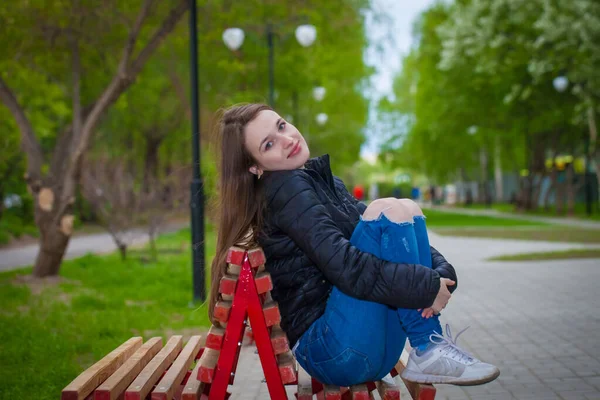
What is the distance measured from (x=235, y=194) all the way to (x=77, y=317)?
5.10 meters

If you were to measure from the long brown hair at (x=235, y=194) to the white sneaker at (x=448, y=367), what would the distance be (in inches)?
34.4

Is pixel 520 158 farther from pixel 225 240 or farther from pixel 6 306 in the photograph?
pixel 225 240

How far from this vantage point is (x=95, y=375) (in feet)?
9.74

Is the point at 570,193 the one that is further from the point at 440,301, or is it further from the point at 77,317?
the point at 440,301

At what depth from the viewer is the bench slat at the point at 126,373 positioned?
9.21 feet

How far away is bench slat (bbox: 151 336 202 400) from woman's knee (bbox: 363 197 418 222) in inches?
43.7

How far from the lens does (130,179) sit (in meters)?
16.0

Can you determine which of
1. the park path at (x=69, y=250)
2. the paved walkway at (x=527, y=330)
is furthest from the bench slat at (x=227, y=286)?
the park path at (x=69, y=250)

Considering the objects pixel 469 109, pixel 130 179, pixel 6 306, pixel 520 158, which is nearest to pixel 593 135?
pixel 469 109

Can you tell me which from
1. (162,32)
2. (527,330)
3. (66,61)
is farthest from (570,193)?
(527,330)

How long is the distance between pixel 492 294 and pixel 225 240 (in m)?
6.67

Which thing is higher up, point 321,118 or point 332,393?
point 321,118

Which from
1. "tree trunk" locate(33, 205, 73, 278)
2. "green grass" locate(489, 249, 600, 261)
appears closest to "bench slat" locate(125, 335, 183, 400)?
"tree trunk" locate(33, 205, 73, 278)

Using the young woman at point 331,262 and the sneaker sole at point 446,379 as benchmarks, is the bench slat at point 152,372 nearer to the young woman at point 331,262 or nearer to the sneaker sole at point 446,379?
the young woman at point 331,262
